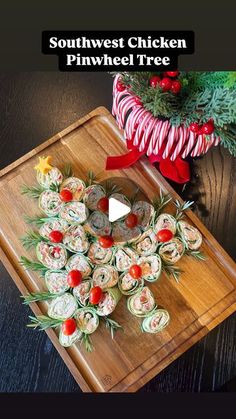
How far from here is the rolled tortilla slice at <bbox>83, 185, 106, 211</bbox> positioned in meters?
1.60

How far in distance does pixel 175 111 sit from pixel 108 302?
61 cm

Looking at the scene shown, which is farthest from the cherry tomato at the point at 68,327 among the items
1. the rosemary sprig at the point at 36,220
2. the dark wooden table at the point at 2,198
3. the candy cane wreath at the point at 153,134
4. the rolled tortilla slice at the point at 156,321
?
the candy cane wreath at the point at 153,134

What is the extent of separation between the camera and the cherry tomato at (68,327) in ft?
4.81

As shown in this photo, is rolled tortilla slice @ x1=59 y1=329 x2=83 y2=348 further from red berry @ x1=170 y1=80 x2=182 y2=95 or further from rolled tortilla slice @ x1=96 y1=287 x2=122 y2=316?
red berry @ x1=170 y1=80 x2=182 y2=95

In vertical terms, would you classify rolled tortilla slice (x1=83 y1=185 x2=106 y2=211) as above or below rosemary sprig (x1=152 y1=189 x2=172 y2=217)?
above

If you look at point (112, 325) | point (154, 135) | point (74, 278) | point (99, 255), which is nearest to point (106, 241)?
point (99, 255)

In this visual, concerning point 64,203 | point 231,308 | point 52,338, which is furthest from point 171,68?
point 52,338

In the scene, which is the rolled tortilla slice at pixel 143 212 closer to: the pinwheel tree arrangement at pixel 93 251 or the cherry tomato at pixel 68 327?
the pinwheel tree arrangement at pixel 93 251

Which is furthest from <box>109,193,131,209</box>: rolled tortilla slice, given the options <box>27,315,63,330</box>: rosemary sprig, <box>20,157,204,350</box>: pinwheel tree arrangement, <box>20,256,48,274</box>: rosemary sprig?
<box>27,315,63,330</box>: rosemary sprig

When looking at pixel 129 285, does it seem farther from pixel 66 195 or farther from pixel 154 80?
pixel 154 80

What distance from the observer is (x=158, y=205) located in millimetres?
1613

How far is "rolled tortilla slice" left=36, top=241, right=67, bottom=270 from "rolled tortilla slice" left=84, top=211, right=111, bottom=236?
0.36 ft

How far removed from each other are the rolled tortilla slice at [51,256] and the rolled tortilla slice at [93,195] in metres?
0.17

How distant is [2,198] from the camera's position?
1631 mm
